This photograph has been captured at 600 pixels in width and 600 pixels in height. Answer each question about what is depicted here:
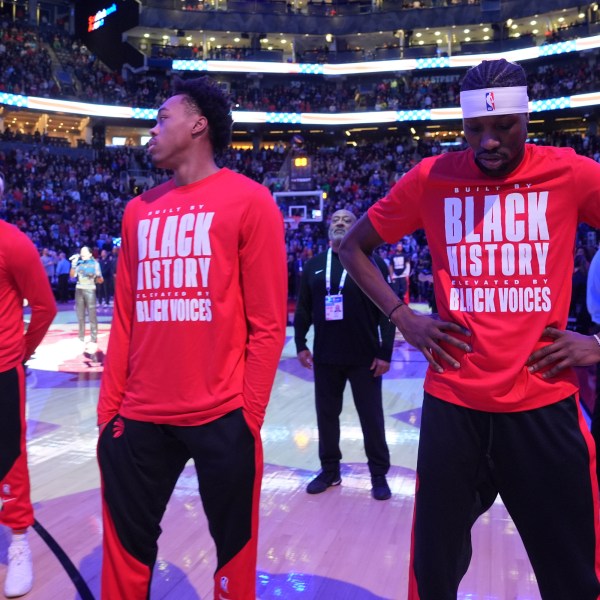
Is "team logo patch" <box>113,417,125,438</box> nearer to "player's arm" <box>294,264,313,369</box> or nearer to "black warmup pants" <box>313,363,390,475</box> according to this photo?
"black warmup pants" <box>313,363,390,475</box>

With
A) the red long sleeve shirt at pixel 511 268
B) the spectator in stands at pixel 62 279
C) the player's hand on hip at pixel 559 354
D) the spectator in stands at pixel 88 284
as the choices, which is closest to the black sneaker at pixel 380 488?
the red long sleeve shirt at pixel 511 268

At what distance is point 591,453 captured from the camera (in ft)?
Answer: 5.37

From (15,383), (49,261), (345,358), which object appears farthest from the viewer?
(49,261)

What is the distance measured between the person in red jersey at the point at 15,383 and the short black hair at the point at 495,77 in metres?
1.92

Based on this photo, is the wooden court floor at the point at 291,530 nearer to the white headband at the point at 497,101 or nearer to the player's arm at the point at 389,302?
the player's arm at the point at 389,302

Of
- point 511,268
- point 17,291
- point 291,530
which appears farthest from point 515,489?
point 17,291

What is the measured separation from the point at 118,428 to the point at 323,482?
2.43m

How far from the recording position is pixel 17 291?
9.16 ft

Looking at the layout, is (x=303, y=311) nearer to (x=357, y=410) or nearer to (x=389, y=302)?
(x=357, y=410)

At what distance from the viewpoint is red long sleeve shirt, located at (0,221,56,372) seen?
105 inches

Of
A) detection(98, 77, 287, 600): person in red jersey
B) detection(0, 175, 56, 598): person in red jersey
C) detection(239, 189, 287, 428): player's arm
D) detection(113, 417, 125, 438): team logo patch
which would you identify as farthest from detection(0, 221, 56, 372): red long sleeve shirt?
detection(239, 189, 287, 428): player's arm

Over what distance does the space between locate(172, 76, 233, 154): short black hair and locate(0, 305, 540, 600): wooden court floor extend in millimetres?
1915

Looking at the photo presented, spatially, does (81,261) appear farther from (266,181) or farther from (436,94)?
(436,94)

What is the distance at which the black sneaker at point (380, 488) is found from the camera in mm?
3920
